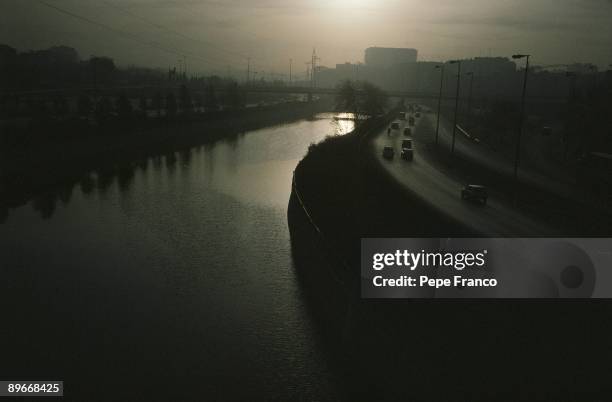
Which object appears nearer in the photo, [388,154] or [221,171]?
[221,171]

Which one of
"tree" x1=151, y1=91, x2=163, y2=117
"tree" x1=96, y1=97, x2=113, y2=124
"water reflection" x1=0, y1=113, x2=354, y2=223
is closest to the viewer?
"water reflection" x1=0, y1=113, x2=354, y2=223

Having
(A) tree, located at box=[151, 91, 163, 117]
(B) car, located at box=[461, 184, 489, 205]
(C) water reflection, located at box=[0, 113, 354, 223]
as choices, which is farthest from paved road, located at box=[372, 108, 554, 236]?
(A) tree, located at box=[151, 91, 163, 117]

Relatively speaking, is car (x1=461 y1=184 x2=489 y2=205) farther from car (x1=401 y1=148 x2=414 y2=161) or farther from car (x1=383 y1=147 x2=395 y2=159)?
car (x1=383 y1=147 x2=395 y2=159)

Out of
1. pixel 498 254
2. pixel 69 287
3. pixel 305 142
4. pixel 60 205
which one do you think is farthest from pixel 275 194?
pixel 305 142

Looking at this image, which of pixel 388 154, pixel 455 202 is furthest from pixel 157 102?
pixel 455 202

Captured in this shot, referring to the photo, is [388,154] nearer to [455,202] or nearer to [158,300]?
[455,202]

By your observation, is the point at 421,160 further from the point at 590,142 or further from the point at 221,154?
the point at 221,154

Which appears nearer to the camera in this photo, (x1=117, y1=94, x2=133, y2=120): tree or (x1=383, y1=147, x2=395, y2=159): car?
(x1=383, y1=147, x2=395, y2=159): car

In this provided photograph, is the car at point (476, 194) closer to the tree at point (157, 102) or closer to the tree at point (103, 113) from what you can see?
the tree at point (103, 113)
